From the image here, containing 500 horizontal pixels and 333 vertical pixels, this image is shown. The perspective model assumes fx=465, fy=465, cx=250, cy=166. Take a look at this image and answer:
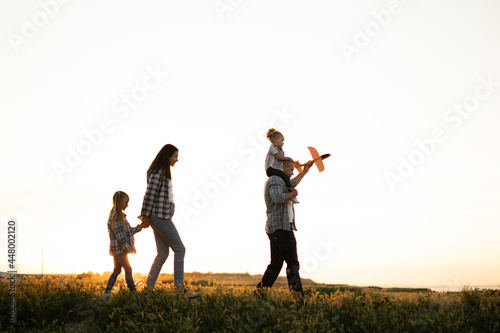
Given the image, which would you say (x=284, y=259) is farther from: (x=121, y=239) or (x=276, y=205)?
(x=121, y=239)

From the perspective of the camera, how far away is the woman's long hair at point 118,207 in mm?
8625

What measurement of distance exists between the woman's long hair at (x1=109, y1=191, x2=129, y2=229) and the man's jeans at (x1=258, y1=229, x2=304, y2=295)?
110 inches

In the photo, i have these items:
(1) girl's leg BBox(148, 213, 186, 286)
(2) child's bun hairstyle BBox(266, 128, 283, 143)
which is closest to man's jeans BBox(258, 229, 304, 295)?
(1) girl's leg BBox(148, 213, 186, 286)

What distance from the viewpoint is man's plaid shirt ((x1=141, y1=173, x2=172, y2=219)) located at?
8227mm

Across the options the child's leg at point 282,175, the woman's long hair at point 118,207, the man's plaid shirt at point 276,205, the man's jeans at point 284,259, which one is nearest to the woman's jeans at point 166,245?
the woman's long hair at point 118,207

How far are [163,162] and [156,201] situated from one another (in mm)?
718

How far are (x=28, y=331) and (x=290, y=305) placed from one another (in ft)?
13.7

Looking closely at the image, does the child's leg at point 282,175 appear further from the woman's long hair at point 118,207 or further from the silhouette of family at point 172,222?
the woman's long hair at point 118,207

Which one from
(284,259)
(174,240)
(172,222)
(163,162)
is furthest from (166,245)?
(284,259)

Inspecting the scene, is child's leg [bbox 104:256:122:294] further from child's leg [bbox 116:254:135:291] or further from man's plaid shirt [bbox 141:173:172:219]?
man's plaid shirt [bbox 141:173:172:219]

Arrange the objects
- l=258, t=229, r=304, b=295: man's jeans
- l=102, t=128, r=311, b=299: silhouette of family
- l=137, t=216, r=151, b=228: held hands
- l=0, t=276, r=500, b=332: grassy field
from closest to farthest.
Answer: l=0, t=276, r=500, b=332: grassy field < l=258, t=229, r=304, b=295: man's jeans < l=102, t=128, r=311, b=299: silhouette of family < l=137, t=216, r=151, b=228: held hands

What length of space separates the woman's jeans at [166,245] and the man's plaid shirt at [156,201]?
101 mm

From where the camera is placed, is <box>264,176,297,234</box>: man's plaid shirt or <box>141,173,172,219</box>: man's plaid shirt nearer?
<box>264,176,297,234</box>: man's plaid shirt

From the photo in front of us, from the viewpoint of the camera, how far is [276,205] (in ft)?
26.9
